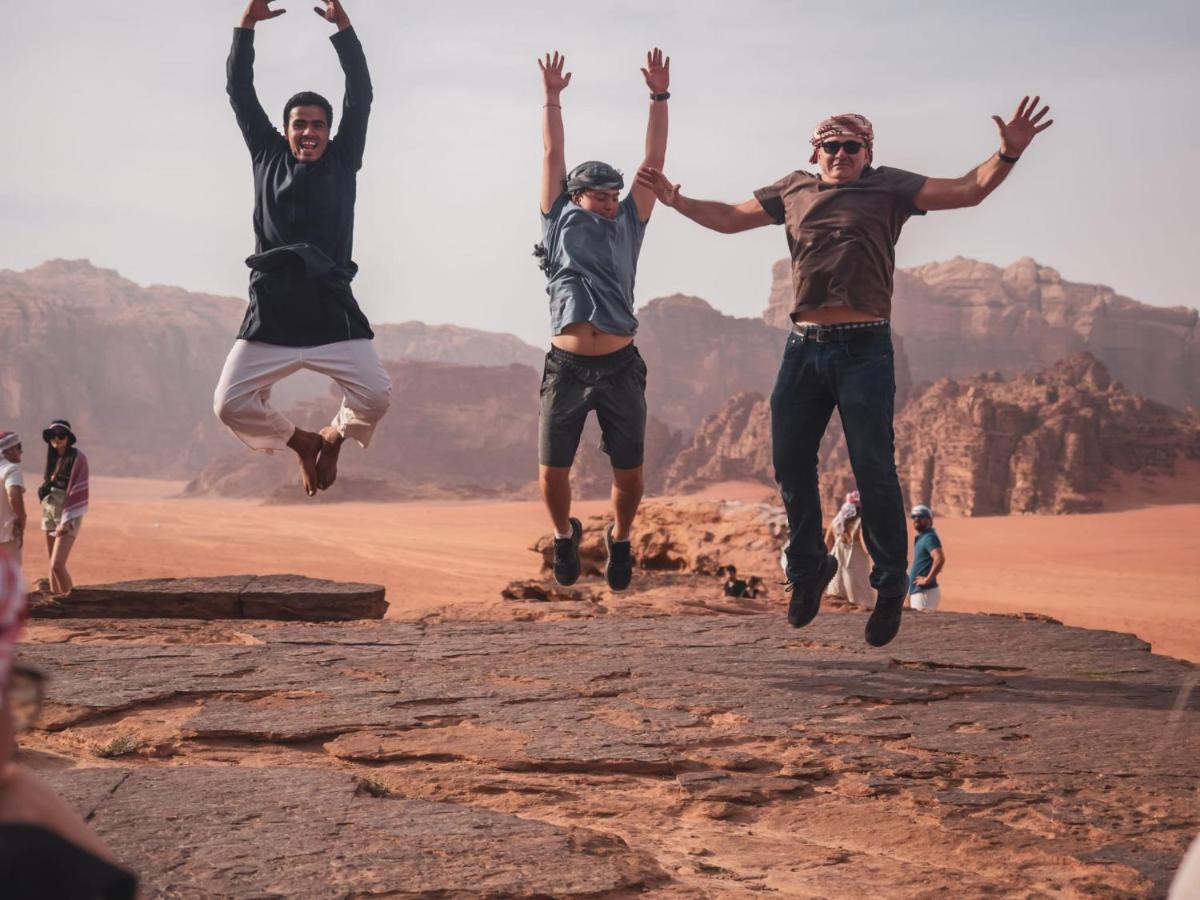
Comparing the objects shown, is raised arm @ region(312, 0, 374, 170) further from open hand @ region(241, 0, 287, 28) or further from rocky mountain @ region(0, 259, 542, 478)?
rocky mountain @ region(0, 259, 542, 478)

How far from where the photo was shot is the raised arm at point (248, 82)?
643 centimetres

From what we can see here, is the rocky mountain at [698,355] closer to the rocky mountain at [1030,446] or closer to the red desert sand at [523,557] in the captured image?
the red desert sand at [523,557]

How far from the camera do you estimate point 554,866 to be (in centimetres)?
397

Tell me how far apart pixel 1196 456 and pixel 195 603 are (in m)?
45.2

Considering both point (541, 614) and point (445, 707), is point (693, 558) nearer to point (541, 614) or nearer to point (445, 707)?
point (541, 614)

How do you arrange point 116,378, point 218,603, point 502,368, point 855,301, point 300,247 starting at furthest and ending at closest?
point 116,378
point 502,368
point 218,603
point 300,247
point 855,301

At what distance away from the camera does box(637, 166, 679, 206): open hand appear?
6594 millimetres

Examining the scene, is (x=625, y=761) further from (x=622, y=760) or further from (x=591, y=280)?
(x=591, y=280)

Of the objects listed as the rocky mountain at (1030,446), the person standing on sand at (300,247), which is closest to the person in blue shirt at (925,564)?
the person standing on sand at (300,247)

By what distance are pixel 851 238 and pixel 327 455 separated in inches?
120

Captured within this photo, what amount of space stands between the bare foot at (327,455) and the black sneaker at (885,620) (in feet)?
9.83

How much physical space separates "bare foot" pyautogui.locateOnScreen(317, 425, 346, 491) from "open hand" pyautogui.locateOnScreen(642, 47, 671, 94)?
269 cm

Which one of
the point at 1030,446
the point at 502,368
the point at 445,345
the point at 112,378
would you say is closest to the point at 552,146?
the point at 1030,446

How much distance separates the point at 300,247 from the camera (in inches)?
253
